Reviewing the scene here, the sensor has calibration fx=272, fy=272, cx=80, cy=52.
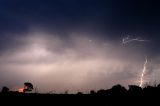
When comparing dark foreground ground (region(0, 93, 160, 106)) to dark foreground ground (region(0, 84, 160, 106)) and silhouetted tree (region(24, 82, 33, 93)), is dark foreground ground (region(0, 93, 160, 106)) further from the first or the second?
silhouetted tree (region(24, 82, 33, 93))

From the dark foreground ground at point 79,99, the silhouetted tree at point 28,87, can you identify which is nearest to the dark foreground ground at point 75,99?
the dark foreground ground at point 79,99

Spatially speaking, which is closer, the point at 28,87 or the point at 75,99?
the point at 75,99

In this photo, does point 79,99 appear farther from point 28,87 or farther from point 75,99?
point 28,87

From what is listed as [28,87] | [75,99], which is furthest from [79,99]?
[28,87]

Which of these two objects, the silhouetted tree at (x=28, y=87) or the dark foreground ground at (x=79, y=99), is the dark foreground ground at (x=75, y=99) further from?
the silhouetted tree at (x=28, y=87)

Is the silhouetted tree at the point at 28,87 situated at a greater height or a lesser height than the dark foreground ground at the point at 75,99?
greater

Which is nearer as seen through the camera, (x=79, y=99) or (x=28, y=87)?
(x=79, y=99)

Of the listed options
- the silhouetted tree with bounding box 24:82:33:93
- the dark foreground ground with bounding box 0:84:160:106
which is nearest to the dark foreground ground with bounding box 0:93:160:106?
the dark foreground ground with bounding box 0:84:160:106

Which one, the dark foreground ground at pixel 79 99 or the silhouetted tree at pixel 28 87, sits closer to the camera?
the dark foreground ground at pixel 79 99

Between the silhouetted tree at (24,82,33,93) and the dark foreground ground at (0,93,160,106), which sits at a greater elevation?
the silhouetted tree at (24,82,33,93)

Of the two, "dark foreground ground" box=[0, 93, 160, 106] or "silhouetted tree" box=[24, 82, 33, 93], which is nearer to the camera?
"dark foreground ground" box=[0, 93, 160, 106]

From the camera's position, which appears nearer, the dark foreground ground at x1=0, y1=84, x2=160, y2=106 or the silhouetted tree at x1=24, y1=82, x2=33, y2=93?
the dark foreground ground at x1=0, y1=84, x2=160, y2=106

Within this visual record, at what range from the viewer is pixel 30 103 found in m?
17.2

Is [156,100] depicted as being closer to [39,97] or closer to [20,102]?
[39,97]
